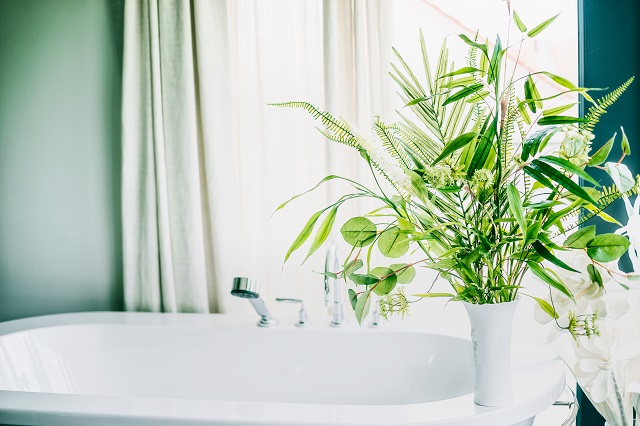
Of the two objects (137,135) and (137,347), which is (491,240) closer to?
(137,347)

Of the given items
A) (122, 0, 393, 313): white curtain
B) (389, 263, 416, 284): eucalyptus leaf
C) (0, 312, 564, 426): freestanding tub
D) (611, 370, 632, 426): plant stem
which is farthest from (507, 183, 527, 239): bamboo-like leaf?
(122, 0, 393, 313): white curtain

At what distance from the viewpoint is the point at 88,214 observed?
237 centimetres

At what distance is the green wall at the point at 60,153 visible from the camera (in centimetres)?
233

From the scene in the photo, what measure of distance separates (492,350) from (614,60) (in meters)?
1.13

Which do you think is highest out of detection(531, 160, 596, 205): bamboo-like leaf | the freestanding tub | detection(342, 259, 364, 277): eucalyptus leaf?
detection(531, 160, 596, 205): bamboo-like leaf

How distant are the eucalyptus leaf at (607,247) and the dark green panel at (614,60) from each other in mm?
911

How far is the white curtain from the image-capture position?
2152 mm

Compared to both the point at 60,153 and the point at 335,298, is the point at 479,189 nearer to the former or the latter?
the point at 335,298

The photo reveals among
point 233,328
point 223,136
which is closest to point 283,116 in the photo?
point 223,136

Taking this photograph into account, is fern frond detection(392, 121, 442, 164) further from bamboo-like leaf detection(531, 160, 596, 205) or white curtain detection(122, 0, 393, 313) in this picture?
white curtain detection(122, 0, 393, 313)

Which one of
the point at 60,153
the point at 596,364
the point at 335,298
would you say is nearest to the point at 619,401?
the point at 596,364

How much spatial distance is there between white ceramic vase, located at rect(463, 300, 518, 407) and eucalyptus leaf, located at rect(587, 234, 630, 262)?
192mm

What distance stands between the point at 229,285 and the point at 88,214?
0.64 m

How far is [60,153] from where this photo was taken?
7.75ft
